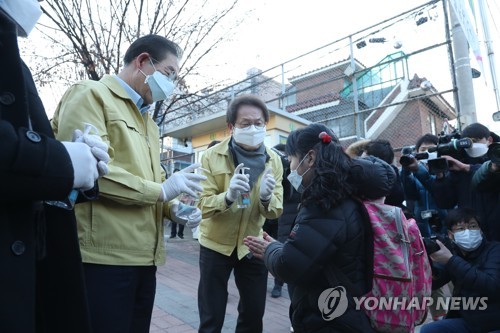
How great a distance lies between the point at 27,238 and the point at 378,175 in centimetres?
152

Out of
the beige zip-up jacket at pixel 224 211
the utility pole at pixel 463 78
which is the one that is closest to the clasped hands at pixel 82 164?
the beige zip-up jacket at pixel 224 211

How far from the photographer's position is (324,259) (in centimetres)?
162

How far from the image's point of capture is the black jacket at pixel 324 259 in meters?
1.61

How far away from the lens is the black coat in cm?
84

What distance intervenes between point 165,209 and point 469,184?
8.49 feet

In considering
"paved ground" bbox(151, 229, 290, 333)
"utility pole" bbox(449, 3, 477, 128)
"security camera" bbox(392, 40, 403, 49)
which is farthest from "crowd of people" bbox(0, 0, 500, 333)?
"security camera" bbox(392, 40, 403, 49)

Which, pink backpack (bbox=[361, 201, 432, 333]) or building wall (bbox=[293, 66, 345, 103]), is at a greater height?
building wall (bbox=[293, 66, 345, 103])

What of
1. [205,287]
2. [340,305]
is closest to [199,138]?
[205,287]

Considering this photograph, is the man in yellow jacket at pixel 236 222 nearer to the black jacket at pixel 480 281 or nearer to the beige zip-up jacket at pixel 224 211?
the beige zip-up jacket at pixel 224 211

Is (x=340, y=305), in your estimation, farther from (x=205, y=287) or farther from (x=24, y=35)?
(x=24, y=35)

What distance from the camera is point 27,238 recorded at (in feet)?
2.97

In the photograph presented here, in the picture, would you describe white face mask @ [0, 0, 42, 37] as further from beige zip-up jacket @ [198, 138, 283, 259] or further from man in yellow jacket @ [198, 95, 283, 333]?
beige zip-up jacket @ [198, 138, 283, 259]

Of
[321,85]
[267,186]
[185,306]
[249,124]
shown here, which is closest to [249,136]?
[249,124]

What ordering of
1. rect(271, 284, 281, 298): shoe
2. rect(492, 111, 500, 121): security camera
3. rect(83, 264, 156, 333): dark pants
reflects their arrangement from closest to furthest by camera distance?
rect(83, 264, 156, 333): dark pants
rect(492, 111, 500, 121): security camera
rect(271, 284, 281, 298): shoe
